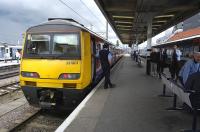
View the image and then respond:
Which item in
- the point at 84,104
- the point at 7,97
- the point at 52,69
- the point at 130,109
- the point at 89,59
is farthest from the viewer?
the point at 7,97

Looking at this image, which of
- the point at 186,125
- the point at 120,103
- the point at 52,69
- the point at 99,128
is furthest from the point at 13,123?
the point at 186,125

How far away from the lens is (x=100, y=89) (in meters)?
10.7

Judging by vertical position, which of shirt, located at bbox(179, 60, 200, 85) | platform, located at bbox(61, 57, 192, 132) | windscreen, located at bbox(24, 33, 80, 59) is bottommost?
platform, located at bbox(61, 57, 192, 132)

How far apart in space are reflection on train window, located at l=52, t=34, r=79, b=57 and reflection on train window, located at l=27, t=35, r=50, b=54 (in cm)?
26

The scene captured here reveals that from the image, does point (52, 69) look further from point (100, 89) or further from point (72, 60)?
point (100, 89)

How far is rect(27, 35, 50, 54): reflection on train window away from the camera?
8936mm

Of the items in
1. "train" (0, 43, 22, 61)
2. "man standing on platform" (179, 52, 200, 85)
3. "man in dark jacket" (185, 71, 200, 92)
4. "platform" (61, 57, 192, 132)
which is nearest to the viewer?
"man in dark jacket" (185, 71, 200, 92)

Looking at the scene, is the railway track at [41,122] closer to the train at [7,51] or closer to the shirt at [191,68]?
the shirt at [191,68]

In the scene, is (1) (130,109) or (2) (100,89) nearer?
(1) (130,109)

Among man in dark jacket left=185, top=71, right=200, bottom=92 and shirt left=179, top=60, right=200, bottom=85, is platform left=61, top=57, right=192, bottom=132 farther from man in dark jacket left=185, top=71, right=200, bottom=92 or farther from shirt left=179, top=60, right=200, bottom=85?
shirt left=179, top=60, right=200, bottom=85

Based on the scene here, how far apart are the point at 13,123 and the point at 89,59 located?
3.07 m

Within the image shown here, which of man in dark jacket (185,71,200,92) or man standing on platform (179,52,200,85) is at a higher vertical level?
man standing on platform (179,52,200,85)

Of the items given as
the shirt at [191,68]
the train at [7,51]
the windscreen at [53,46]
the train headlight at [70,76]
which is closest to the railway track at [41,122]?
the train headlight at [70,76]

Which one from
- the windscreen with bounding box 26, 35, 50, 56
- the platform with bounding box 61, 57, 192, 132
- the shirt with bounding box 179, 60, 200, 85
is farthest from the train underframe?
the shirt with bounding box 179, 60, 200, 85
